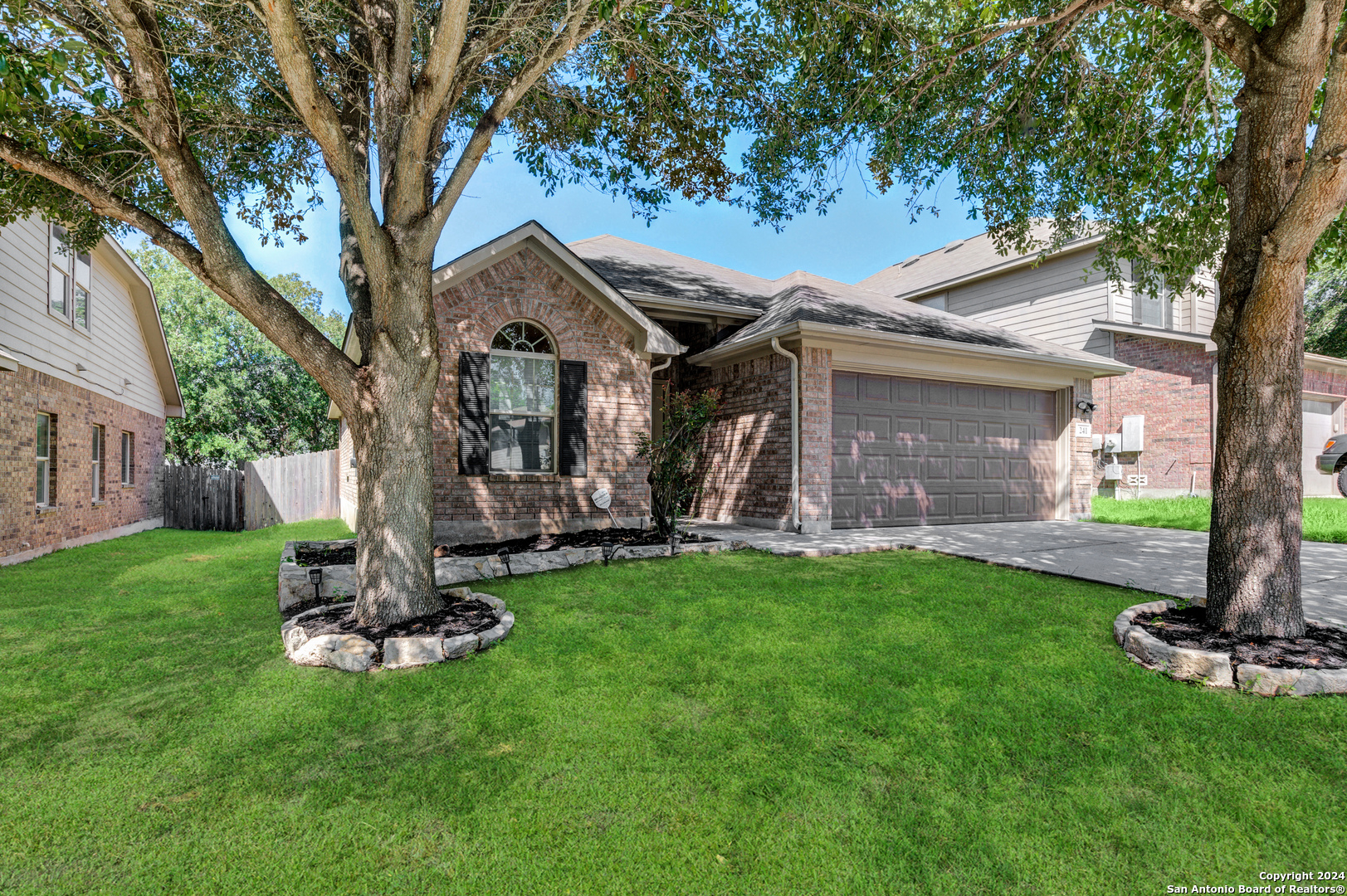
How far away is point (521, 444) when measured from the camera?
858 centimetres

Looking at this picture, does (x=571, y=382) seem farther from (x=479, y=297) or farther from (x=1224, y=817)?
(x=1224, y=817)

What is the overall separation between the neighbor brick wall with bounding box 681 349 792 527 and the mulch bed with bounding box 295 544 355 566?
558 cm

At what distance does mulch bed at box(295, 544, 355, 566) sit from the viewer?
6646 mm

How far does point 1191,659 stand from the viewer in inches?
146

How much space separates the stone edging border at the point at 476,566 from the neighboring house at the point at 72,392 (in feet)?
12.9

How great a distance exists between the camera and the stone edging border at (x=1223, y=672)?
343 cm

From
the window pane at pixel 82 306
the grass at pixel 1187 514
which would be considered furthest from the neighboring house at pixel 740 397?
the window pane at pixel 82 306

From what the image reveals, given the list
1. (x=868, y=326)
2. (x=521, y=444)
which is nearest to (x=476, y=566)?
(x=521, y=444)

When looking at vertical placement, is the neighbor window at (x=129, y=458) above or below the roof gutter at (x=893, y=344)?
below

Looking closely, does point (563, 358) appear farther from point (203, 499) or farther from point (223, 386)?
point (223, 386)

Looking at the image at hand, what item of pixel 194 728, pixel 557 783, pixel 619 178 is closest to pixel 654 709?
pixel 557 783

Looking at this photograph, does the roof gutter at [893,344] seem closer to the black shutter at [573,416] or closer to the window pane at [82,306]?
the black shutter at [573,416]

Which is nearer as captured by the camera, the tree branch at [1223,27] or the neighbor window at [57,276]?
the tree branch at [1223,27]

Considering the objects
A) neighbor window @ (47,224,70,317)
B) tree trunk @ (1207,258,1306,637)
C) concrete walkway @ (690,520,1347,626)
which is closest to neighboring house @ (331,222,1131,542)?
concrete walkway @ (690,520,1347,626)
